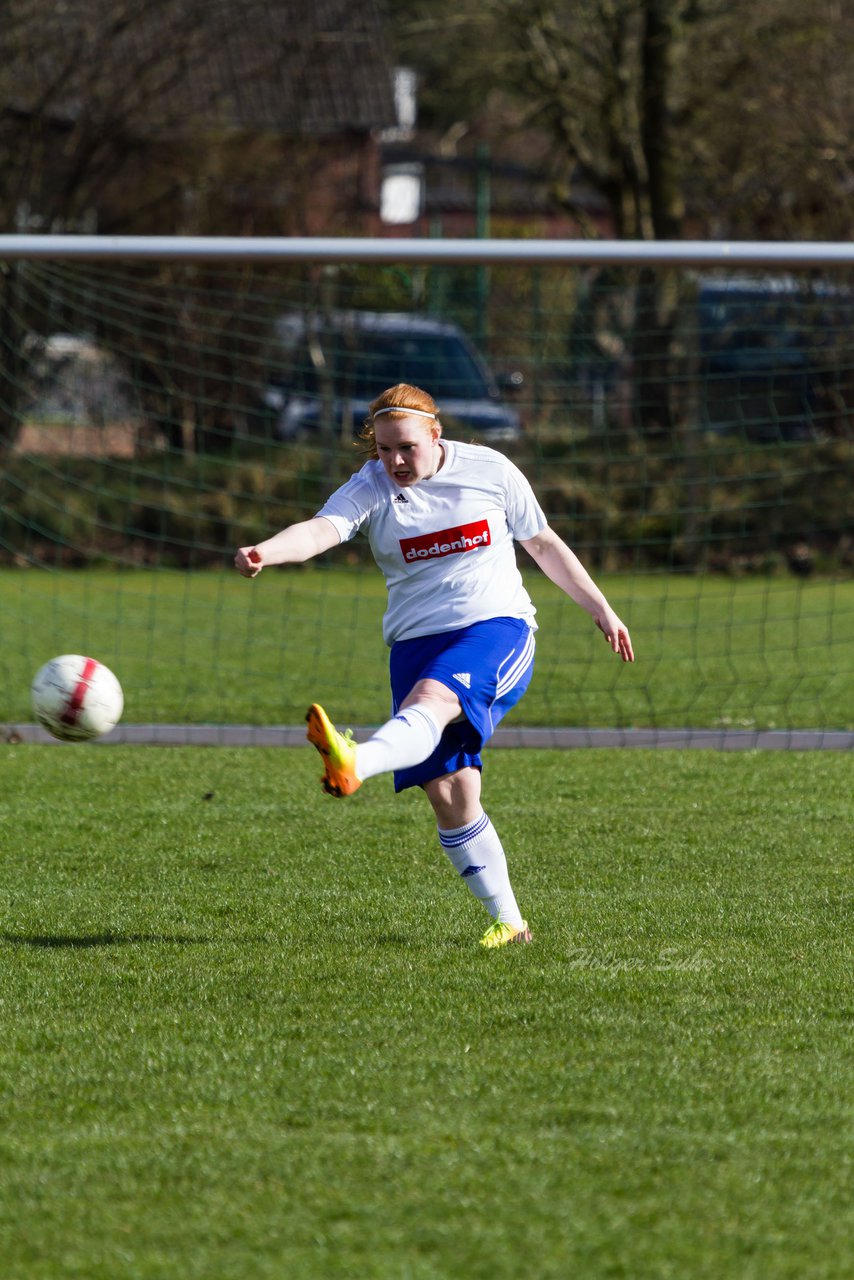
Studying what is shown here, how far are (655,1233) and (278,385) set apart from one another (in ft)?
42.3

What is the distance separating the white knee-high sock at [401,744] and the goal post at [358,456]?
21.2ft

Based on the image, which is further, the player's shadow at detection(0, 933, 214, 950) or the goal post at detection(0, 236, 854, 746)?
the goal post at detection(0, 236, 854, 746)

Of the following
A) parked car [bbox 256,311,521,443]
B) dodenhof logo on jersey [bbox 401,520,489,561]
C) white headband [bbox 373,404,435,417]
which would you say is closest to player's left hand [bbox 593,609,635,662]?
dodenhof logo on jersey [bbox 401,520,489,561]

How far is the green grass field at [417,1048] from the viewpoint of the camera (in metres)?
2.58

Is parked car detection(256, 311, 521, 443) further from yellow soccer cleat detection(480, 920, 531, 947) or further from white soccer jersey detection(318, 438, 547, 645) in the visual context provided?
yellow soccer cleat detection(480, 920, 531, 947)

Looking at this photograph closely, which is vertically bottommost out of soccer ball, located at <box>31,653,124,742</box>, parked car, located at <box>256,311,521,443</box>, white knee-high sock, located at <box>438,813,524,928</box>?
white knee-high sock, located at <box>438,813,524,928</box>

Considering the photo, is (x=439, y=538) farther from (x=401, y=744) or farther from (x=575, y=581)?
(x=401, y=744)

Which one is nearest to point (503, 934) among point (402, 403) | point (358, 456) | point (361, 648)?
point (402, 403)

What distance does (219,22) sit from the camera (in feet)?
60.0

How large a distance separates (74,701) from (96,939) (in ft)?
2.25

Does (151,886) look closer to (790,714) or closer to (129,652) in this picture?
(790,714)

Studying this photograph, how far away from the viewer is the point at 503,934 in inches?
175

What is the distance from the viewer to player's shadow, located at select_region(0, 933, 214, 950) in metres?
4.48

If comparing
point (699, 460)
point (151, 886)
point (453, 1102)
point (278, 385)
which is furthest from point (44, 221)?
point (453, 1102)
